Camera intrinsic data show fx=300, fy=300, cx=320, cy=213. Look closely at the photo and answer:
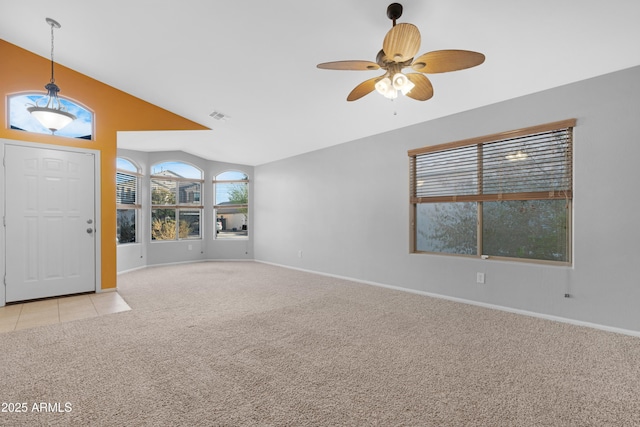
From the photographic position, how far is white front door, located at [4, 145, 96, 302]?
3.75 m

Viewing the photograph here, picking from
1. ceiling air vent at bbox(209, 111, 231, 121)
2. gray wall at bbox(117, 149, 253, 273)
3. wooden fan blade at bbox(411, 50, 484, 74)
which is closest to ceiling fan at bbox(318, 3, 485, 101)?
wooden fan blade at bbox(411, 50, 484, 74)

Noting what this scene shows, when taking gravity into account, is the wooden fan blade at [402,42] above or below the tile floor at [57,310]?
above

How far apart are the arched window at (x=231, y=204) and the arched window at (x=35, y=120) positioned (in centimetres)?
344

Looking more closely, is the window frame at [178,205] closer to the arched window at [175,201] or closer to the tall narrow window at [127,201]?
the arched window at [175,201]

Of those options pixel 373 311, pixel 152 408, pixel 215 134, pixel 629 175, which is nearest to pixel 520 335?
pixel 373 311

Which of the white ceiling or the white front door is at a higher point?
the white ceiling

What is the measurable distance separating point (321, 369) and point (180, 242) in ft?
19.6

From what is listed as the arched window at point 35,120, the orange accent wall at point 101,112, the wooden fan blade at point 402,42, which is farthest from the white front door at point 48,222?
the wooden fan blade at point 402,42

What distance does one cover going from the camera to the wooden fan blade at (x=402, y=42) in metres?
1.87

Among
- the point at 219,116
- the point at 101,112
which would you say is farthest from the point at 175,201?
the point at 219,116

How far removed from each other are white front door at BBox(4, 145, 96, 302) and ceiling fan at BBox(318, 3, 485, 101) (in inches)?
156

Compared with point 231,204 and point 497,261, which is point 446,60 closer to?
point 497,261

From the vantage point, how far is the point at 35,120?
390 centimetres

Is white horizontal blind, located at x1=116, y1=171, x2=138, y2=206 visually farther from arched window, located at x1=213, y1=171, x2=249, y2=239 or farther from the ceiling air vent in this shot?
the ceiling air vent
